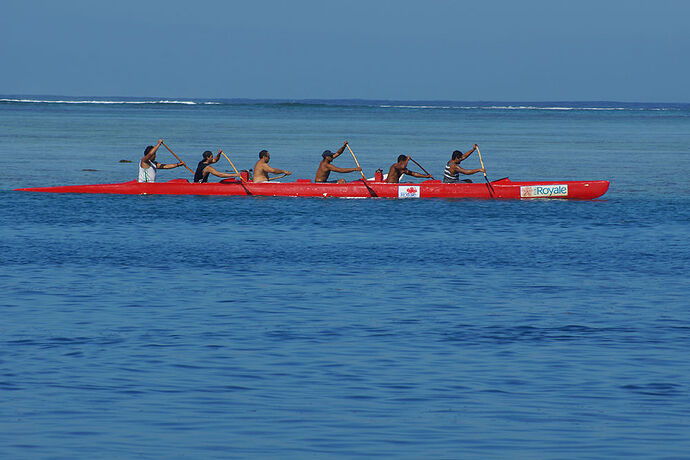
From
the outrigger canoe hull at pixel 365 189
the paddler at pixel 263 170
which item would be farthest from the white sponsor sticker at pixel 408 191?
the paddler at pixel 263 170

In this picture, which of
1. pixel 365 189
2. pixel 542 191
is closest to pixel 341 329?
pixel 365 189

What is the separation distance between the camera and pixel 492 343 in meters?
12.4

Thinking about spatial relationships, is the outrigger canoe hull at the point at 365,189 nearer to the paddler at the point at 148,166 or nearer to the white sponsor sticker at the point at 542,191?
the white sponsor sticker at the point at 542,191

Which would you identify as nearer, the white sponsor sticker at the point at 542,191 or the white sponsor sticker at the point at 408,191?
the white sponsor sticker at the point at 408,191

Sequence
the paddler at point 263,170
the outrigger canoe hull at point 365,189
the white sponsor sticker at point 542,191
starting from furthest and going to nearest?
the white sponsor sticker at point 542,191 → the paddler at point 263,170 → the outrigger canoe hull at point 365,189

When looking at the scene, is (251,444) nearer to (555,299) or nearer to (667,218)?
(555,299)

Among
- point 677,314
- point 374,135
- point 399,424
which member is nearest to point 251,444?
point 399,424

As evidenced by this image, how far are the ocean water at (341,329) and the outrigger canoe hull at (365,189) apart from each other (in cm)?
41

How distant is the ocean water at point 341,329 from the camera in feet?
30.3

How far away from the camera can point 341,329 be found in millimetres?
13094

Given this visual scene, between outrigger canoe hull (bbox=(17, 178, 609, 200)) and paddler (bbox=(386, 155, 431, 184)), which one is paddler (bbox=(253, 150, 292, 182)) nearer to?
outrigger canoe hull (bbox=(17, 178, 609, 200))

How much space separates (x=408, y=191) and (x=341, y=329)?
15292mm

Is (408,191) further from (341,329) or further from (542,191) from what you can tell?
(341,329)

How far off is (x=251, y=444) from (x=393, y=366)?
2796mm
